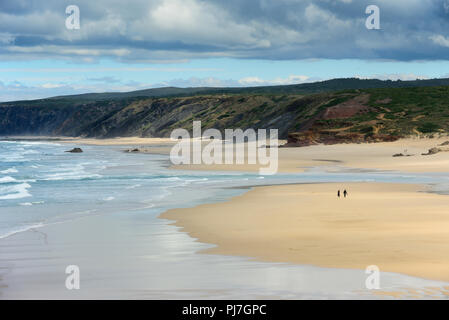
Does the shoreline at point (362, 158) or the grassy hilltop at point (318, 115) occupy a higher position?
the grassy hilltop at point (318, 115)

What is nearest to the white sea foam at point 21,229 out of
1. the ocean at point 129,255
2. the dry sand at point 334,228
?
the ocean at point 129,255

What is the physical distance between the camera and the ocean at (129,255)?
12617 millimetres

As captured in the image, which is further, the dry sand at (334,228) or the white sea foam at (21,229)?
the white sea foam at (21,229)

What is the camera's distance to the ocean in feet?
41.4

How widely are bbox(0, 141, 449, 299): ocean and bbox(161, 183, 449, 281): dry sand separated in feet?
3.01

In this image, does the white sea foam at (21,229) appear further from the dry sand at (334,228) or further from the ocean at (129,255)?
the dry sand at (334,228)

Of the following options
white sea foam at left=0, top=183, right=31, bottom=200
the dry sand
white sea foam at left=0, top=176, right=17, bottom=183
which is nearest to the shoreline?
white sea foam at left=0, top=176, right=17, bottom=183

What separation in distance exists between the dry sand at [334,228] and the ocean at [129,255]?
916 mm

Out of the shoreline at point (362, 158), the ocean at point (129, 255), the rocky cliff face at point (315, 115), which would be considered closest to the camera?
the ocean at point (129, 255)

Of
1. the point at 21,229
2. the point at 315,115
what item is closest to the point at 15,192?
the point at 21,229

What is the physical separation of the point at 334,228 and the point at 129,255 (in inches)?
260

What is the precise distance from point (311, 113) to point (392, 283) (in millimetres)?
87301

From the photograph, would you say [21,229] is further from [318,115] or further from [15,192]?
[318,115]
